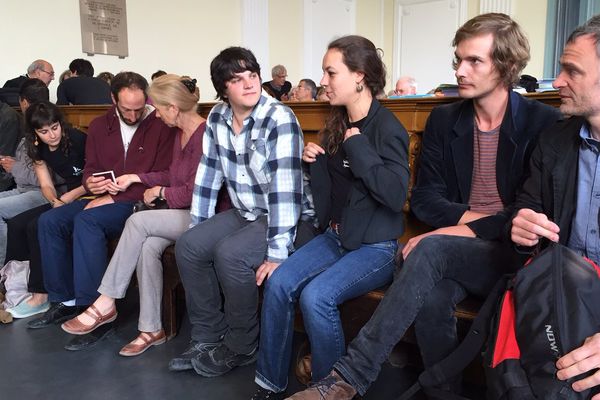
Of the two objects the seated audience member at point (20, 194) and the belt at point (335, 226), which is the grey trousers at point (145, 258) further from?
the seated audience member at point (20, 194)

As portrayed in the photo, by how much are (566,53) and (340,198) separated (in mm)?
827

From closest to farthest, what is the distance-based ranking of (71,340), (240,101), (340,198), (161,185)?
1. (340,198)
2. (240,101)
3. (71,340)
4. (161,185)

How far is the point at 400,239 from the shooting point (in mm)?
2322

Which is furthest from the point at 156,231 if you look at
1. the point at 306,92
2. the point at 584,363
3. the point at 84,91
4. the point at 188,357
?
the point at 306,92

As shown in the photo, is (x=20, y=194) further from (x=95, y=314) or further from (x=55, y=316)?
(x=95, y=314)

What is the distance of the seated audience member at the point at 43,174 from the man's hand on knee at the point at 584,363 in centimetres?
233

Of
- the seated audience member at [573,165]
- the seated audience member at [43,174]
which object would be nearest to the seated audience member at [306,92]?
the seated audience member at [43,174]

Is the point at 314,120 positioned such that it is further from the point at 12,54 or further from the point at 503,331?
the point at 12,54

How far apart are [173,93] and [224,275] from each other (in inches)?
34.9

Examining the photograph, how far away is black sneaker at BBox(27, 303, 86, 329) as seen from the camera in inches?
101

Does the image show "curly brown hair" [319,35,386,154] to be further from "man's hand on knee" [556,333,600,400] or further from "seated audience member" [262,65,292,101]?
"seated audience member" [262,65,292,101]

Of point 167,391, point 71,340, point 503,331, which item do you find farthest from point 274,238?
point 71,340

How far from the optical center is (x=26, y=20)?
212 inches

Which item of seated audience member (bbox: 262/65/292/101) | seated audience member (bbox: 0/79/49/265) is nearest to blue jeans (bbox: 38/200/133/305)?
seated audience member (bbox: 0/79/49/265)
